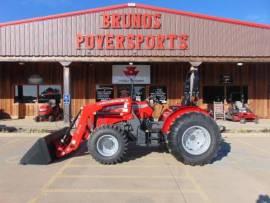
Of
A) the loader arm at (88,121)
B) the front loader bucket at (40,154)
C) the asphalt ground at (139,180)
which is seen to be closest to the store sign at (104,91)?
the asphalt ground at (139,180)

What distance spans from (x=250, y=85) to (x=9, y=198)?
21056mm

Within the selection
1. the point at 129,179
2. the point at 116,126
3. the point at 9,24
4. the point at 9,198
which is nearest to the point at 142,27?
the point at 9,24

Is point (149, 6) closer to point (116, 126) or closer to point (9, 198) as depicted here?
point (116, 126)

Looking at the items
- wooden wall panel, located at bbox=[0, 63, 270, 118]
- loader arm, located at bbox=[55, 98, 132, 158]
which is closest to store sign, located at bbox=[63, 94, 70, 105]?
wooden wall panel, located at bbox=[0, 63, 270, 118]

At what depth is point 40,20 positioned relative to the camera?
2266 cm

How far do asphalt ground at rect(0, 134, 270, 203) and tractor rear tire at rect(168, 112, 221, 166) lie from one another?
0.23m

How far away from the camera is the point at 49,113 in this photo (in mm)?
24344

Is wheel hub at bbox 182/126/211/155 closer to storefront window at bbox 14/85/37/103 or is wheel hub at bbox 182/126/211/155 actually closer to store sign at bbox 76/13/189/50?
store sign at bbox 76/13/189/50

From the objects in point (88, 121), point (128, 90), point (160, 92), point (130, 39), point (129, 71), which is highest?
point (130, 39)

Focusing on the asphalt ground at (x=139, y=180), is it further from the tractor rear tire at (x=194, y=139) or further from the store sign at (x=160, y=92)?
the store sign at (x=160, y=92)

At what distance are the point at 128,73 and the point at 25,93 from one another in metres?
5.91

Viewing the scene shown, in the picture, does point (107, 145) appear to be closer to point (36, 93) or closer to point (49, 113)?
point (49, 113)

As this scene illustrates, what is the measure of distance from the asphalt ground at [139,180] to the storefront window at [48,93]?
14326 millimetres

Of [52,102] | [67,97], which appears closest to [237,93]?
[67,97]
